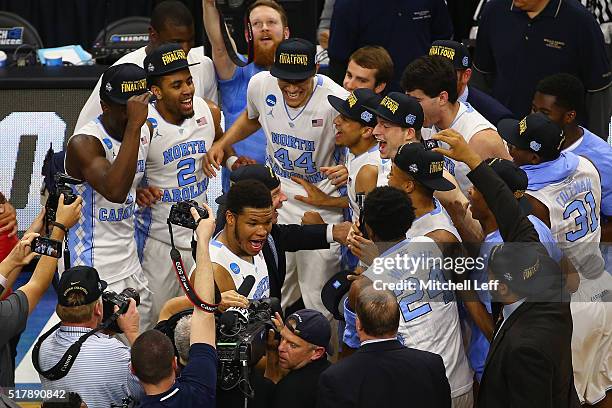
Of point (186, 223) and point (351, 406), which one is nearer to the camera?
point (351, 406)

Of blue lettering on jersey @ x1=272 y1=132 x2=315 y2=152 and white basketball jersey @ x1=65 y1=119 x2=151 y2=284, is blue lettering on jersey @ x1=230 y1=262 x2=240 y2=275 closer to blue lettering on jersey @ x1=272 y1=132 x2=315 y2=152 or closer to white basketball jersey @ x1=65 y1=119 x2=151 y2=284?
white basketball jersey @ x1=65 y1=119 x2=151 y2=284

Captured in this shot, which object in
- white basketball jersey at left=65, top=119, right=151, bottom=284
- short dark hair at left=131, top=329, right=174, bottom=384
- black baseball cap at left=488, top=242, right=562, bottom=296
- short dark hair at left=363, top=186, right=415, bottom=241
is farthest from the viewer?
white basketball jersey at left=65, top=119, right=151, bottom=284

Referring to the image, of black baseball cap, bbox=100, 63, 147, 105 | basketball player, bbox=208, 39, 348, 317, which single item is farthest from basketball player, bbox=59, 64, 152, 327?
basketball player, bbox=208, 39, 348, 317

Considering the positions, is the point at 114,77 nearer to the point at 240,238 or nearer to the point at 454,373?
the point at 240,238

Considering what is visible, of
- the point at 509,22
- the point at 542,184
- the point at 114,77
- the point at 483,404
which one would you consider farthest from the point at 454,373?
the point at 509,22

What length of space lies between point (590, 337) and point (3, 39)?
21.2ft

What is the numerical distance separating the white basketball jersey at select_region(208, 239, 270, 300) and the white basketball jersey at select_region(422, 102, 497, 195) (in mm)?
1358

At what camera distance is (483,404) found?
4820 millimetres

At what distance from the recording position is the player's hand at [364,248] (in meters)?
5.45

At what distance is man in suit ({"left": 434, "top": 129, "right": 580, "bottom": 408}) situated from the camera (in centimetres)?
461

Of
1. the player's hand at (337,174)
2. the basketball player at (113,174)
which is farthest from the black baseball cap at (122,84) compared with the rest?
the player's hand at (337,174)

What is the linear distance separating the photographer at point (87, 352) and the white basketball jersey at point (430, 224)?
1.44 metres

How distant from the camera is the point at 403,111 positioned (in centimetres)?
596

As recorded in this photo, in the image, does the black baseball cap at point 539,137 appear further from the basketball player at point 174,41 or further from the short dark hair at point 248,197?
the basketball player at point 174,41
